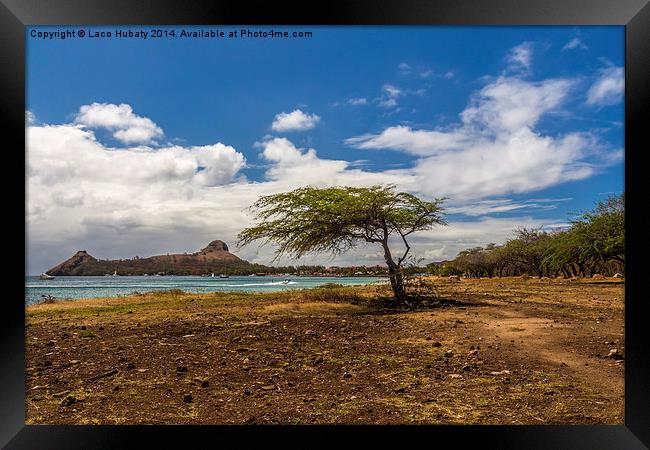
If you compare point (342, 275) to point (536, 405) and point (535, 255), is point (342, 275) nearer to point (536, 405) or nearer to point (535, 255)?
point (536, 405)

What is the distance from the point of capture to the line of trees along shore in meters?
9.16

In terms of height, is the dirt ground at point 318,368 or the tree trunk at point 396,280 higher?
the tree trunk at point 396,280

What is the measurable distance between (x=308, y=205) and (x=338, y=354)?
9.06ft

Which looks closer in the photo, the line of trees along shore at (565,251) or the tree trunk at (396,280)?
the tree trunk at (396,280)

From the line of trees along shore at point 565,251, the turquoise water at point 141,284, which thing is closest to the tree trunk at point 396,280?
the turquoise water at point 141,284

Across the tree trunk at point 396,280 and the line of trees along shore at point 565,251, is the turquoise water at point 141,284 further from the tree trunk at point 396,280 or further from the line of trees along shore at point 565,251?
the line of trees along shore at point 565,251

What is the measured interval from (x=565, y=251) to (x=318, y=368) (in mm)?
9662

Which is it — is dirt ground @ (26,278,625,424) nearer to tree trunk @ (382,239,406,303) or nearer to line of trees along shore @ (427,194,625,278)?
tree trunk @ (382,239,406,303)

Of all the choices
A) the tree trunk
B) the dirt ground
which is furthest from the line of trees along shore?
the dirt ground
